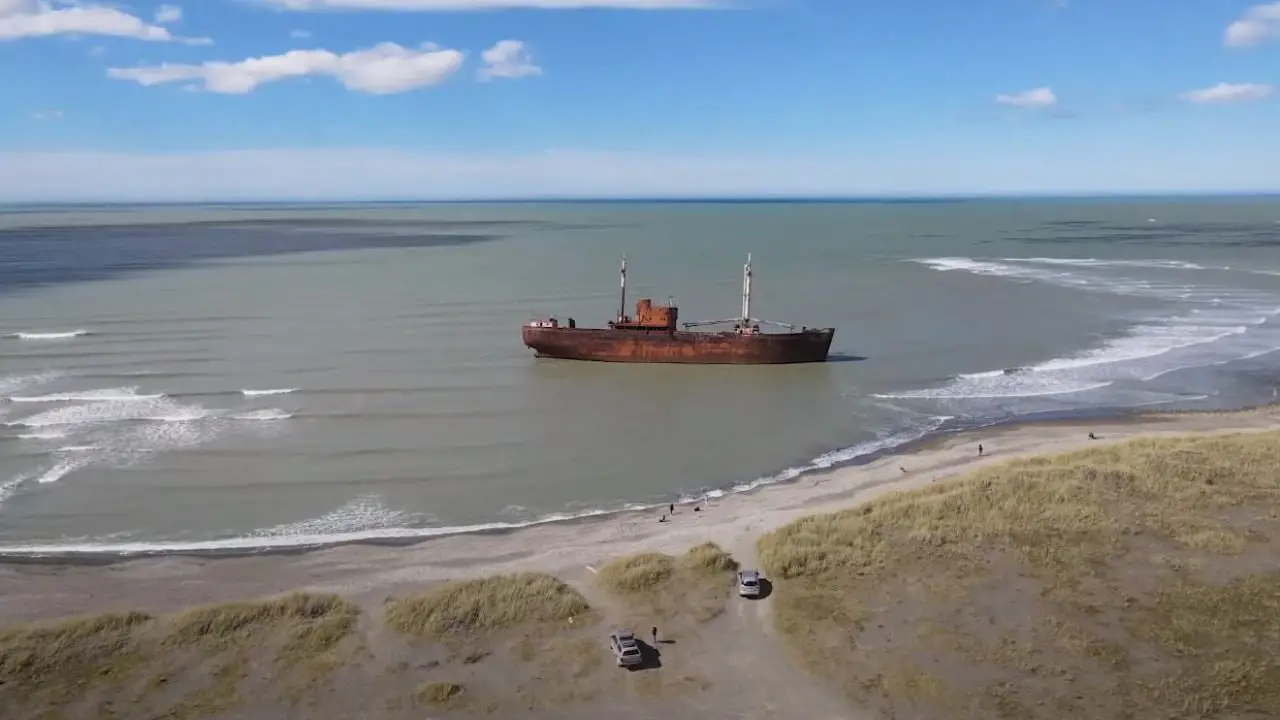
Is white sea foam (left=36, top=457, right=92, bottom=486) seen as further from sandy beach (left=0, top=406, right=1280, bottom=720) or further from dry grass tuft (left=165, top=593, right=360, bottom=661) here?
dry grass tuft (left=165, top=593, right=360, bottom=661)

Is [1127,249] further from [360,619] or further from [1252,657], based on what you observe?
[360,619]

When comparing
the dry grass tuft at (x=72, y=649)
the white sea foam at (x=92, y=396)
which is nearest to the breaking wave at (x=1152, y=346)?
the dry grass tuft at (x=72, y=649)

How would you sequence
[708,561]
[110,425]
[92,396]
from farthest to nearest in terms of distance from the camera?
[92,396] → [110,425] → [708,561]

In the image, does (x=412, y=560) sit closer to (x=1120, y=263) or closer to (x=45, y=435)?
(x=45, y=435)

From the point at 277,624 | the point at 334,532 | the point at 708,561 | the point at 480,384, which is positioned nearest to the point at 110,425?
the point at 480,384

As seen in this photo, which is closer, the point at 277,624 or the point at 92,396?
the point at 277,624

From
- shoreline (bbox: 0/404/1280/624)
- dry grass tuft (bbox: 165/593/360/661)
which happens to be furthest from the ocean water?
dry grass tuft (bbox: 165/593/360/661)

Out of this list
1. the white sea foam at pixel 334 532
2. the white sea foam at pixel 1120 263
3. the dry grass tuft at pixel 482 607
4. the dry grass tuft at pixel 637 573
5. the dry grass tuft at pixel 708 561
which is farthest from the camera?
the white sea foam at pixel 1120 263

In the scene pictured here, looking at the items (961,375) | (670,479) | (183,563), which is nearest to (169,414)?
(183,563)

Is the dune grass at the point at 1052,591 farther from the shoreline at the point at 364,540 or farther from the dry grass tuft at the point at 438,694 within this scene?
the dry grass tuft at the point at 438,694
